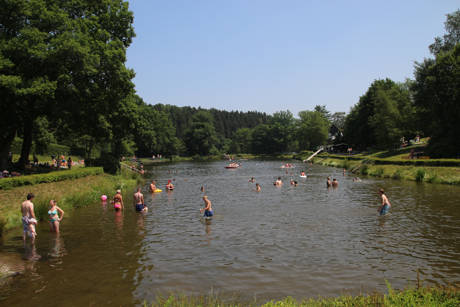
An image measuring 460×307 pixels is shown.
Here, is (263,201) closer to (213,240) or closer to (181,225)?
(181,225)

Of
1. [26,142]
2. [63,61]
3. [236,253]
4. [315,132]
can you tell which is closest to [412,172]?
[236,253]

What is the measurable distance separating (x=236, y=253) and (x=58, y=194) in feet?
59.7

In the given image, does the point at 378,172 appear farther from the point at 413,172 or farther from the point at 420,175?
the point at 420,175

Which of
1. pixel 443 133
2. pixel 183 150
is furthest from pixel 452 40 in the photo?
pixel 183 150

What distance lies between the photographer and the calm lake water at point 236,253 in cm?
1236

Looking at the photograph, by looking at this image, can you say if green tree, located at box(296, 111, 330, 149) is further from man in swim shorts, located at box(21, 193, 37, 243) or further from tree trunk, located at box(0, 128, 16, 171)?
man in swim shorts, located at box(21, 193, 37, 243)

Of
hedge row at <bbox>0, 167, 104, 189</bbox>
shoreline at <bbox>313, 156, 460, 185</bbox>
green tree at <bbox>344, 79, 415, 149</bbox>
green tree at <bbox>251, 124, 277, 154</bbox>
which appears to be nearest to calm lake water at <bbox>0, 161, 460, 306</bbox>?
hedge row at <bbox>0, 167, 104, 189</bbox>

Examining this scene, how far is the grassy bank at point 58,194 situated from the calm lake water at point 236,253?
116 centimetres

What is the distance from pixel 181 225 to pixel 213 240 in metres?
4.71

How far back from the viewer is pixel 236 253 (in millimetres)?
16641

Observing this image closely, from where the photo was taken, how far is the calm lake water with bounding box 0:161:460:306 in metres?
12.4

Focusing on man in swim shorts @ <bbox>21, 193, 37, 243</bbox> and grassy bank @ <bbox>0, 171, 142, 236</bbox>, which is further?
grassy bank @ <bbox>0, 171, 142, 236</bbox>

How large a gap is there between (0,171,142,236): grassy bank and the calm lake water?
116 cm

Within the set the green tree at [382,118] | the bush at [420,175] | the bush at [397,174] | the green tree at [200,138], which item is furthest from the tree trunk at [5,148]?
the green tree at [200,138]
